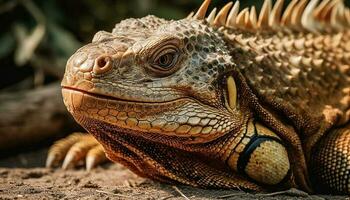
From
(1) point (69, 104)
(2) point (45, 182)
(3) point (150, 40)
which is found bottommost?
(2) point (45, 182)

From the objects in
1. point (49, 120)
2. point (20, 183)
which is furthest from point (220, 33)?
point (49, 120)

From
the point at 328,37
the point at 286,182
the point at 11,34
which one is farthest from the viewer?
the point at 11,34

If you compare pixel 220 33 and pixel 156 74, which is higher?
pixel 220 33

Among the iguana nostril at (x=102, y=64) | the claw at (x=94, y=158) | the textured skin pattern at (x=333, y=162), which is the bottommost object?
the claw at (x=94, y=158)

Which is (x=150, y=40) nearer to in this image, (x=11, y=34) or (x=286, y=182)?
(x=286, y=182)

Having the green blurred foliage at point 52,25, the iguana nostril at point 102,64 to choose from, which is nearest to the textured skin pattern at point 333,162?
the iguana nostril at point 102,64

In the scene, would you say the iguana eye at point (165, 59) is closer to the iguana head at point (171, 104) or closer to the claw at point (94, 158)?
the iguana head at point (171, 104)

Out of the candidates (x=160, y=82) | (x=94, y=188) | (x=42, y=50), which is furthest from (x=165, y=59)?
(x=42, y=50)
